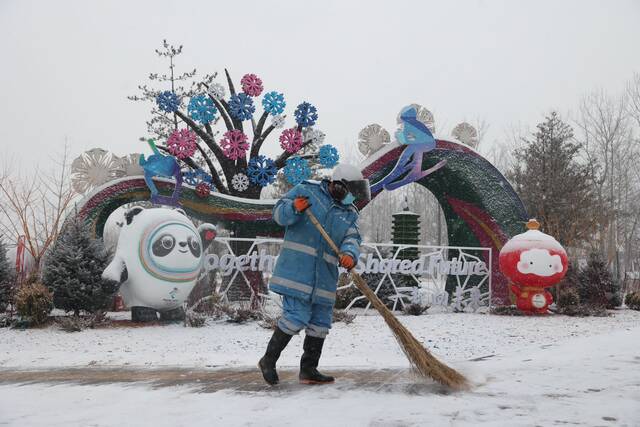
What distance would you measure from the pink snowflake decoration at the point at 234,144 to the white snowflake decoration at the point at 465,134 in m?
4.62

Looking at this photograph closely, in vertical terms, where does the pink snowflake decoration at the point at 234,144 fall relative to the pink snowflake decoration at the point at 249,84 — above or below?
below

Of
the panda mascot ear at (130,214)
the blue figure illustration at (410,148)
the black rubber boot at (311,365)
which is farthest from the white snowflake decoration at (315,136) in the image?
the black rubber boot at (311,365)

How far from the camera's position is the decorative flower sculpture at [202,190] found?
476 inches

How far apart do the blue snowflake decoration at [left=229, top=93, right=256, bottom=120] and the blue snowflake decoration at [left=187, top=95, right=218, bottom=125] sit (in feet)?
1.60

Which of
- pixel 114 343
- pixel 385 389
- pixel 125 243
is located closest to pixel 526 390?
pixel 385 389

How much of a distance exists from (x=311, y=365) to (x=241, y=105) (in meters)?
10.3

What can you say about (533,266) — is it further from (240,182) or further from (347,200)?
(347,200)

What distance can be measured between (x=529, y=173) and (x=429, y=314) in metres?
12.1

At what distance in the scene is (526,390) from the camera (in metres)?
3.87

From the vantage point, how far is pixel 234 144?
13.5m

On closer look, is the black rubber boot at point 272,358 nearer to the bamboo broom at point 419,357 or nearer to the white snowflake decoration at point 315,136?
the bamboo broom at point 419,357

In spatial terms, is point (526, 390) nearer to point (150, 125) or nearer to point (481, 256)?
point (481, 256)

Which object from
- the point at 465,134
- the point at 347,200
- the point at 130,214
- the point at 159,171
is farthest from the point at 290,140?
the point at 347,200

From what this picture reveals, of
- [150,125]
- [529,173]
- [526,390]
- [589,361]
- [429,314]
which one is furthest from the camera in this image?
[150,125]
